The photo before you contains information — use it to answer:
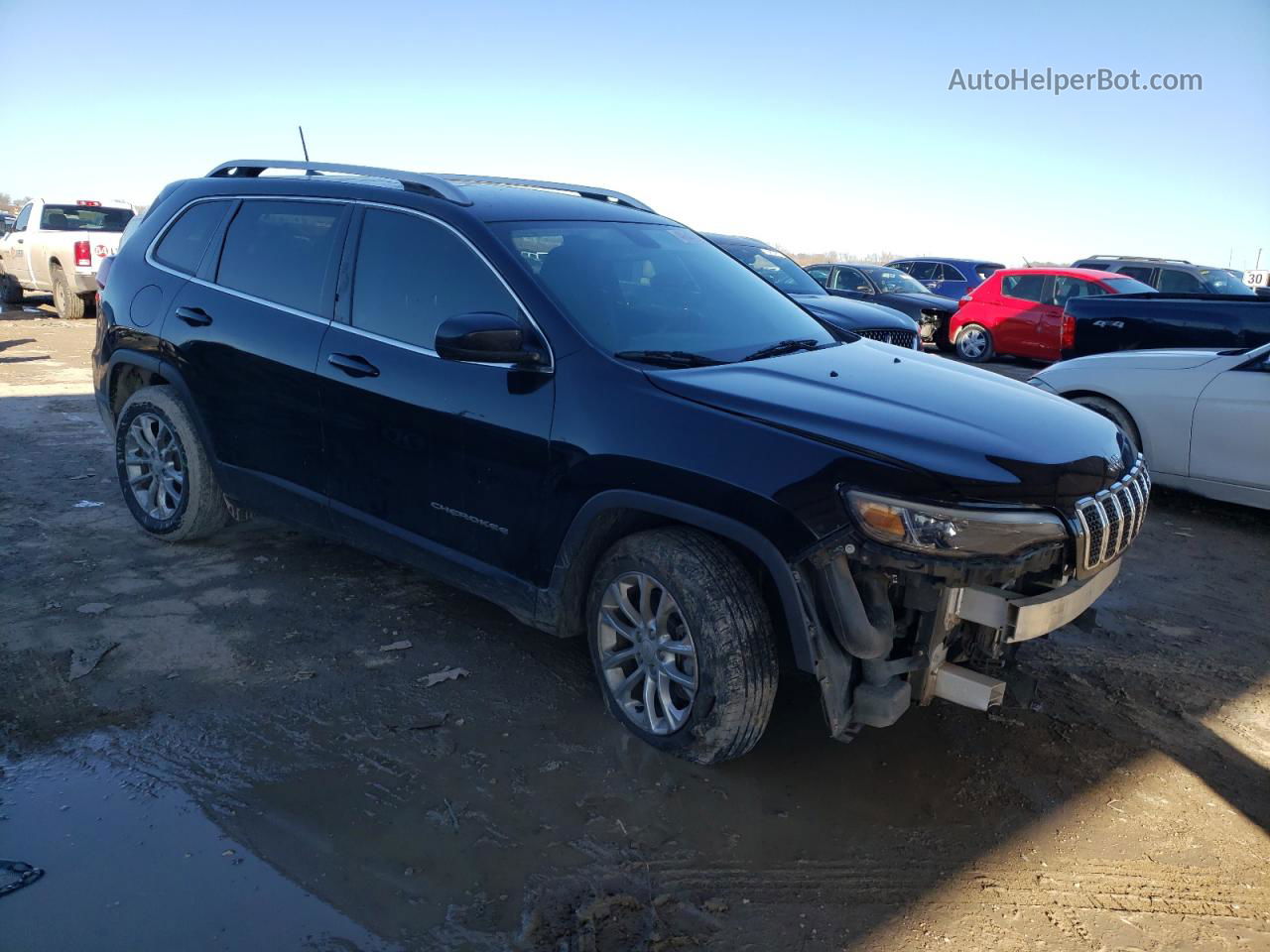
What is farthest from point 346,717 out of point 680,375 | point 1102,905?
point 1102,905

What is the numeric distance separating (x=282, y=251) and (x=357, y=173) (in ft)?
1.64

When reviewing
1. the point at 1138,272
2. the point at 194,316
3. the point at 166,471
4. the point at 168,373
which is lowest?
the point at 166,471

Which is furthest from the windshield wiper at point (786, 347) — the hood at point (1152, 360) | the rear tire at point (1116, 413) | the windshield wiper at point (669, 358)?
the hood at point (1152, 360)

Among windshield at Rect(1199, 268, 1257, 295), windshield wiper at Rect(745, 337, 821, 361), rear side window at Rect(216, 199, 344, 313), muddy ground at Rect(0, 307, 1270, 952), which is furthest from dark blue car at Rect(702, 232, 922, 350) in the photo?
windshield at Rect(1199, 268, 1257, 295)

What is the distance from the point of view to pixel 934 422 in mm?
3088

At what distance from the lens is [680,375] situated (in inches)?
132

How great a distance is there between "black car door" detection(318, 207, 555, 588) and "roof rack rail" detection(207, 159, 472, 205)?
0.51 ft

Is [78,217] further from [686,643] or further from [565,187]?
[686,643]

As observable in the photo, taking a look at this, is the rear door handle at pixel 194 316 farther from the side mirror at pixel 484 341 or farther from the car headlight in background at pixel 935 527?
the car headlight in background at pixel 935 527

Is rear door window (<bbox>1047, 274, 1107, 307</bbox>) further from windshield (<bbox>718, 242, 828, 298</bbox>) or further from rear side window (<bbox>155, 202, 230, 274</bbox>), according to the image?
rear side window (<bbox>155, 202, 230, 274</bbox>)

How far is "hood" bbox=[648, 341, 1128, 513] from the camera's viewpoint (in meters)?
2.85

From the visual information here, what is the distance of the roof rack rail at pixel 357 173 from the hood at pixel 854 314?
5218 mm

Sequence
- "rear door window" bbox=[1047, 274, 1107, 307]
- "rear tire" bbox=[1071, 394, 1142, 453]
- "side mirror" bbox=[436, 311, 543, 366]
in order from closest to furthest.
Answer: "side mirror" bbox=[436, 311, 543, 366]
"rear tire" bbox=[1071, 394, 1142, 453]
"rear door window" bbox=[1047, 274, 1107, 307]

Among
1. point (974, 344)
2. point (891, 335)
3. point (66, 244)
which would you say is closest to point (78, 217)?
point (66, 244)
